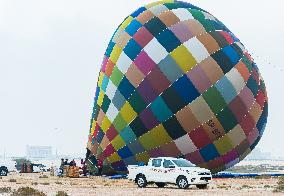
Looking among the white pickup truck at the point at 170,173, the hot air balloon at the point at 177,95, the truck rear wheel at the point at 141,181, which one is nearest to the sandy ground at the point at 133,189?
the truck rear wheel at the point at 141,181

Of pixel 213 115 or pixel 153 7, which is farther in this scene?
pixel 153 7

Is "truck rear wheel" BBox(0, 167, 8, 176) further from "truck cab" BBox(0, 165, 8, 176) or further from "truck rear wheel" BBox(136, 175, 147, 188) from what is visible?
"truck rear wheel" BBox(136, 175, 147, 188)

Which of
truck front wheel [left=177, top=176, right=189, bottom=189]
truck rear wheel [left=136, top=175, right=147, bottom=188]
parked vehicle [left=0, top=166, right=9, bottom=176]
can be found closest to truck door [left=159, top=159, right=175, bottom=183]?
truck front wheel [left=177, top=176, right=189, bottom=189]

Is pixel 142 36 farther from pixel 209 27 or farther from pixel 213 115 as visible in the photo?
pixel 213 115

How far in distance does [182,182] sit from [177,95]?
8858 mm

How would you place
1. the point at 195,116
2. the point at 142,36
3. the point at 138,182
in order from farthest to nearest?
the point at 142,36 → the point at 195,116 → the point at 138,182

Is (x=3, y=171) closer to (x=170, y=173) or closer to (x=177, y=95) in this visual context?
(x=177, y=95)

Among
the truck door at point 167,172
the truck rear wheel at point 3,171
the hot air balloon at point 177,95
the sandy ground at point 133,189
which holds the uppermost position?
the hot air balloon at point 177,95

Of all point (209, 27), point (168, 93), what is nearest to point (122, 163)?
point (168, 93)

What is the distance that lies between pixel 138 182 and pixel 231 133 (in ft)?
31.1

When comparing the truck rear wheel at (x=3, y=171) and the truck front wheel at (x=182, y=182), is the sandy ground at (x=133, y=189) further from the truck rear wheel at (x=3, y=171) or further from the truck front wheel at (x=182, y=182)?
the truck rear wheel at (x=3, y=171)

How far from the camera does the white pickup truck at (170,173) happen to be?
2845cm

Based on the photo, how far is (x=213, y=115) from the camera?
36.5 m

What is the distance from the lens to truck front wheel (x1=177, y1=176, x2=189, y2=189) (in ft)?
93.2
